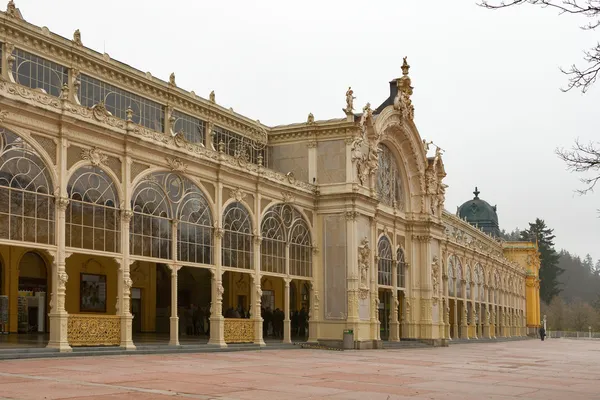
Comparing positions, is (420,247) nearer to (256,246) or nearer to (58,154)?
(256,246)

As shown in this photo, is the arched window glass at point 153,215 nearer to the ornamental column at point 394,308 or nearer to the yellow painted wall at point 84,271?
the yellow painted wall at point 84,271

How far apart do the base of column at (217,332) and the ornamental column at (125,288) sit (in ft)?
17.6

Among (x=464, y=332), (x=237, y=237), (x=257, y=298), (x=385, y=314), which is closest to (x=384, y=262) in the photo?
(x=385, y=314)

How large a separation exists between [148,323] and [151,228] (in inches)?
579

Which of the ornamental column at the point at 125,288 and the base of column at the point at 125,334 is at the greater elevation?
the ornamental column at the point at 125,288

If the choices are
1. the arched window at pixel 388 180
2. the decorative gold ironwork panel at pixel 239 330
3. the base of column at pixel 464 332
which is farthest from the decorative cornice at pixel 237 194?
the base of column at pixel 464 332

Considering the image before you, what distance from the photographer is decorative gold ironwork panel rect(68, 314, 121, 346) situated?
25.9 metres

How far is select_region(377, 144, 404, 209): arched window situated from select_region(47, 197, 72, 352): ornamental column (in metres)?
26.1

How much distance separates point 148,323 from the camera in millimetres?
43625

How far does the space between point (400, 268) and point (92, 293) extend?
21.5 m

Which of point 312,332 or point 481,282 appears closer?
point 312,332

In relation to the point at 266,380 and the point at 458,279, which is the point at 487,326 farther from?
the point at 266,380

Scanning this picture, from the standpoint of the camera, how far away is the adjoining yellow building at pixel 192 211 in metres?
25.9

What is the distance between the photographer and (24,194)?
24.7m
